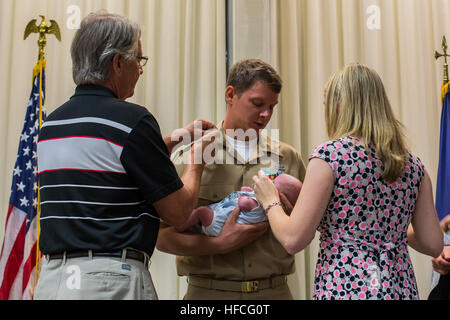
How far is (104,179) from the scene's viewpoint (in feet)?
5.58

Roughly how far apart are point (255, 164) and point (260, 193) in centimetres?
40

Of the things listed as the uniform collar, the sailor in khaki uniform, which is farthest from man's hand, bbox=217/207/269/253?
the uniform collar

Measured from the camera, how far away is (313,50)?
401 centimetres

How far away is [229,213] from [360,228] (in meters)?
0.63

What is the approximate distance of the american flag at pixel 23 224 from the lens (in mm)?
3147

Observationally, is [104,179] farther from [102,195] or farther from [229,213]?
[229,213]

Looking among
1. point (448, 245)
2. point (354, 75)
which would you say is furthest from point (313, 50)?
point (354, 75)

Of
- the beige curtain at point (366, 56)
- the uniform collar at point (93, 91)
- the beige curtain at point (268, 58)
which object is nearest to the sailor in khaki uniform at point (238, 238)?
the uniform collar at point (93, 91)

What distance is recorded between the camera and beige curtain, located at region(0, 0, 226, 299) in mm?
3717

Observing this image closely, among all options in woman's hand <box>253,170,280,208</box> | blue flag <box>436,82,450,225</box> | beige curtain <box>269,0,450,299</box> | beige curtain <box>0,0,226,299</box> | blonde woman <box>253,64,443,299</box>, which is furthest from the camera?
beige curtain <box>269,0,450,299</box>

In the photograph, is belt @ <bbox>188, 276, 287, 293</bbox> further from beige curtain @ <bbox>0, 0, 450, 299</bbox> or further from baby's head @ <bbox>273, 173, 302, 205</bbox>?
beige curtain @ <bbox>0, 0, 450, 299</bbox>

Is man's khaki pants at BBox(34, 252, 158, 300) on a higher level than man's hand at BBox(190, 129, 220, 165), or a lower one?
lower

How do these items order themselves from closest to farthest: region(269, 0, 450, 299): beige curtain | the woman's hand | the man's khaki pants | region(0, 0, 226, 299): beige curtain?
the man's khaki pants → the woman's hand → region(0, 0, 226, 299): beige curtain → region(269, 0, 450, 299): beige curtain
